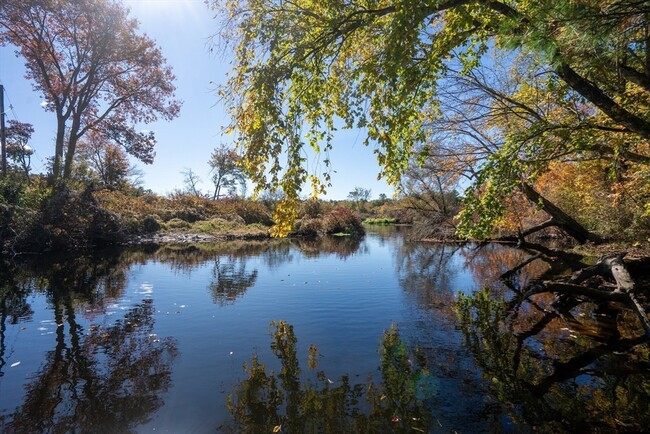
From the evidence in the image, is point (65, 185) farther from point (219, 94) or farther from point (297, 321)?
point (219, 94)

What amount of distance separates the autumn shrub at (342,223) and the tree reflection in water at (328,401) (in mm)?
35891

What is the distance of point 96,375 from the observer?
5.64 m

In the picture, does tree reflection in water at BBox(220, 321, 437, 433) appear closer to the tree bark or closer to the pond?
the pond

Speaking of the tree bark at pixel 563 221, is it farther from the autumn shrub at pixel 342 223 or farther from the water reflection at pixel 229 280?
the autumn shrub at pixel 342 223

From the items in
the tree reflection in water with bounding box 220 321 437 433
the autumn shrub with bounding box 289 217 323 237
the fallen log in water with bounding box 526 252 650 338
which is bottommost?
the tree reflection in water with bounding box 220 321 437 433

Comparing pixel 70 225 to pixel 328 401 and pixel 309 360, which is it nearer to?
pixel 309 360

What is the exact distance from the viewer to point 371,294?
12.0 meters

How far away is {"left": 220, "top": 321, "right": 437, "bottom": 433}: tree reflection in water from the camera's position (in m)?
4.48

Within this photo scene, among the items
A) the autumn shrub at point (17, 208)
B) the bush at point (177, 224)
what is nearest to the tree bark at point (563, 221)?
the autumn shrub at point (17, 208)

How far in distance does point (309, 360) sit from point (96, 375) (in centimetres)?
340

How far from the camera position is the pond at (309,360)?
4.65 meters

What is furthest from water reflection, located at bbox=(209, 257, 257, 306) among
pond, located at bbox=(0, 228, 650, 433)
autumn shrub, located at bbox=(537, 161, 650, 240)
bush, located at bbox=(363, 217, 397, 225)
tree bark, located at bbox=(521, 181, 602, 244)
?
bush, located at bbox=(363, 217, 397, 225)

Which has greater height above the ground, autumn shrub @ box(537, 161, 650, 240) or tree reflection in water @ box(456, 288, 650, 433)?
autumn shrub @ box(537, 161, 650, 240)

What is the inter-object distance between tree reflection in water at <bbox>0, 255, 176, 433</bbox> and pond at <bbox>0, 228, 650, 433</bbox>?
3 centimetres
